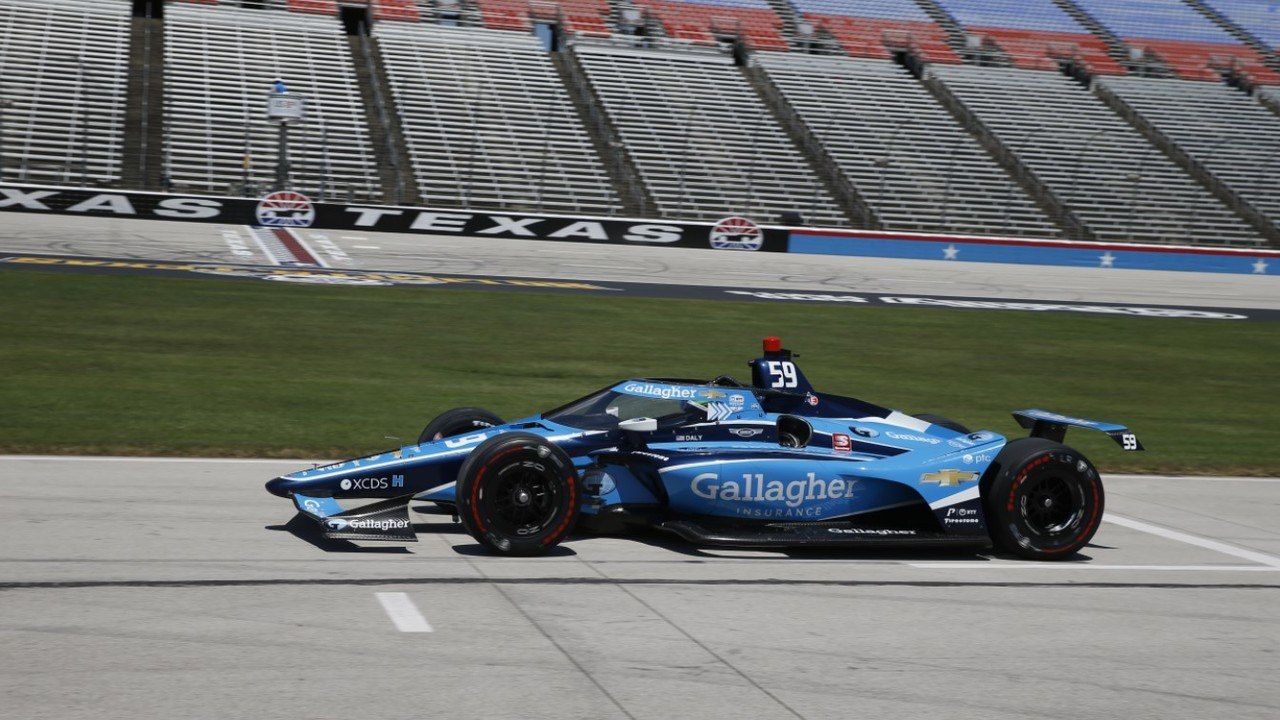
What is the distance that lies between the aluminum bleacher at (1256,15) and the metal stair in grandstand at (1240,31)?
11 cm

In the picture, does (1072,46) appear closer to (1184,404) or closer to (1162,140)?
(1162,140)

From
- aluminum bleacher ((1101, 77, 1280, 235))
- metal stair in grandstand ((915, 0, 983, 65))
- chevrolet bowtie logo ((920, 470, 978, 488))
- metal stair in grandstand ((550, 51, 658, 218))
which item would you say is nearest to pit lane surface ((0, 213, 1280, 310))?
metal stair in grandstand ((550, 51, 658, 218))

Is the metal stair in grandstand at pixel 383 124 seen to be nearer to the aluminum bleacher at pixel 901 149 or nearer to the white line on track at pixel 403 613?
the aluminum bleacher at pixel 901 149

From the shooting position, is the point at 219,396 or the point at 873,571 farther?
the point at 219,396

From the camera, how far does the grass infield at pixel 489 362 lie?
12.1 meters

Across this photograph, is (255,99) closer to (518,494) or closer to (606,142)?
(606,142)

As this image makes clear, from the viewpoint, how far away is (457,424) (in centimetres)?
909

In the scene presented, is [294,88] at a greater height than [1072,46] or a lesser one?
lesser

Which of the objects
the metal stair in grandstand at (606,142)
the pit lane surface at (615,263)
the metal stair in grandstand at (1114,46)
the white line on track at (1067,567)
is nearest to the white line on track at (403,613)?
the white line on track at (1067,567)

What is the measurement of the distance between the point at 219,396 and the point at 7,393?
1908mm

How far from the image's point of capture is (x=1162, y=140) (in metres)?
46.6

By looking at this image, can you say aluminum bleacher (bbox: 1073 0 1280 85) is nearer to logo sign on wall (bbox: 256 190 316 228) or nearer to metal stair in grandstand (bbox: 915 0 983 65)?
metal stair in grandstand (bbox: 915 0 983 65)

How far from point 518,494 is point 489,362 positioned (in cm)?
914

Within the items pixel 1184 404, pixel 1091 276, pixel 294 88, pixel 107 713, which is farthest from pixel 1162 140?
pixel 107 713
